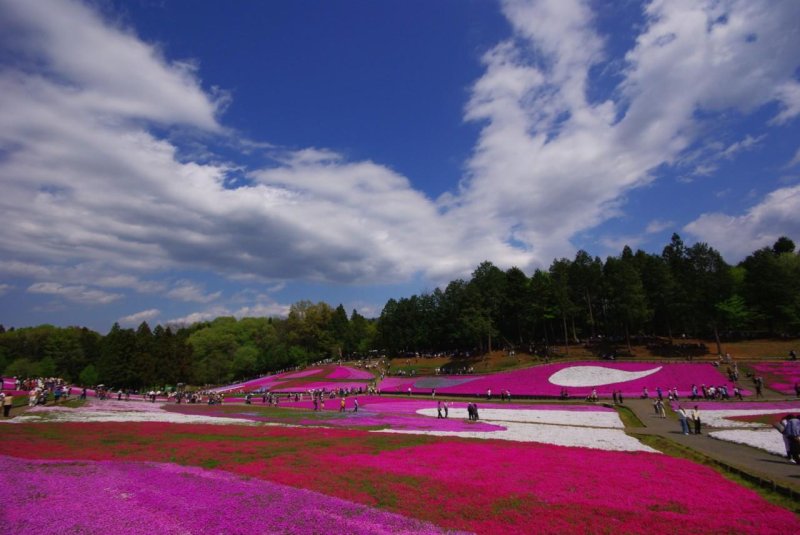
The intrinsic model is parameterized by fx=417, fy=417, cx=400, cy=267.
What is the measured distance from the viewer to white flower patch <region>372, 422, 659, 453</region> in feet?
71.4

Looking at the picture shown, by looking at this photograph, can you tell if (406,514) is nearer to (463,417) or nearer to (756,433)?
(756,433)

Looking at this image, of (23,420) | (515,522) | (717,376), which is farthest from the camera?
(717,376)

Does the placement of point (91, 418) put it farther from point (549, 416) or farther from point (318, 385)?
point (318, 385)

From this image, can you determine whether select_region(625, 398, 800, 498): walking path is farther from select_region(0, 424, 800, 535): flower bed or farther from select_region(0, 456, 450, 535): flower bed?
select_region(0, 456, 450, 535): flower bed

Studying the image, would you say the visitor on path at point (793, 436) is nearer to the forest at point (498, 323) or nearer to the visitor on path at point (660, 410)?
the visitor on path at point (660, 410)

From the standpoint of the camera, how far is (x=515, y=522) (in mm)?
10500

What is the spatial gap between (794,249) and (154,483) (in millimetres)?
134736

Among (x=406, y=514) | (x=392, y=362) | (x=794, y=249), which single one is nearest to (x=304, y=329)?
(x=392, y=362)

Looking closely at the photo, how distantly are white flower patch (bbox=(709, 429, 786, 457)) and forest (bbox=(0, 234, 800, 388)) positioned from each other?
5155cm

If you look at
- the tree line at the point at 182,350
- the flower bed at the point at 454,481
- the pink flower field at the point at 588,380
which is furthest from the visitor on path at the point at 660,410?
the tree line at the point at 182,350

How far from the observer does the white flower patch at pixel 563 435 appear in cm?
2178

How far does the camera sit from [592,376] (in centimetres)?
5366

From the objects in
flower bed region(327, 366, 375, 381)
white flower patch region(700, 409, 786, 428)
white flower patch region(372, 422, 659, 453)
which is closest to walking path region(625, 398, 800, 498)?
white flower patch region(700, 409, 786, 428)

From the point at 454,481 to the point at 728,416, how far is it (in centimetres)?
2597
